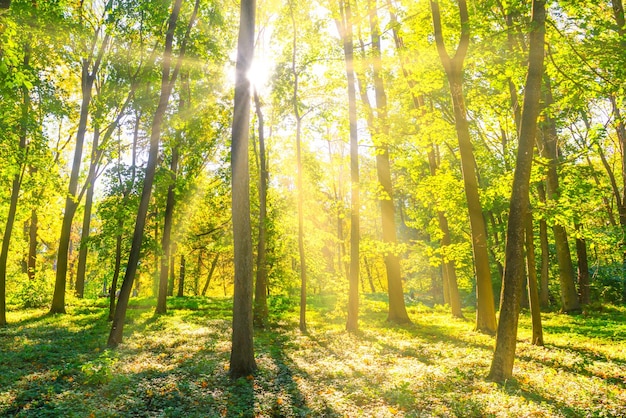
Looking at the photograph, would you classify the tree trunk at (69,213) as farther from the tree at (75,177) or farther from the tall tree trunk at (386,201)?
the tall tree trunk at (386,201)

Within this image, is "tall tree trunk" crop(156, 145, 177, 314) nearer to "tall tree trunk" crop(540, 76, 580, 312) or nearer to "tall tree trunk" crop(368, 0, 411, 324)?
"tall tree trunk" crop(368, 0, 411, 324)

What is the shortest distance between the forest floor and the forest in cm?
8

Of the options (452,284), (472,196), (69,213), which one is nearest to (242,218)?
(472,196)

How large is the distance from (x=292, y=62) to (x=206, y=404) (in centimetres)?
1618

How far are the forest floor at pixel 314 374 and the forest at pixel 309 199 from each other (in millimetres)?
77

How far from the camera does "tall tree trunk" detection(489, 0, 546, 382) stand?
836cm

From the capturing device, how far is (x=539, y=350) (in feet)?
36.4

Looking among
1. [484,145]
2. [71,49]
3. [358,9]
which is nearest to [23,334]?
[71,49]

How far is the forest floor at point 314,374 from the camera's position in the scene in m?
7.05

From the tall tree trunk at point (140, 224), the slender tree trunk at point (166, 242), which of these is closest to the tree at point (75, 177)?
the slender tree trunk at point (166, 242)

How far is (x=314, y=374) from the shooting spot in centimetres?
980

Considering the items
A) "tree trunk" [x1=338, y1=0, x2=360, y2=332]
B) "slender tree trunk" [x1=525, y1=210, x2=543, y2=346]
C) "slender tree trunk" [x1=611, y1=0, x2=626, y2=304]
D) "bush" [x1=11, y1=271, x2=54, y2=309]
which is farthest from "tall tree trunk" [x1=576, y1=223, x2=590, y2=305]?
"bush" [x1=11, y1=271, x2=54, y2=309]

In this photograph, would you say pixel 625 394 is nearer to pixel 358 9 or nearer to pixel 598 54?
pixel 598 54

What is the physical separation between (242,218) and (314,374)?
14.6 feet
